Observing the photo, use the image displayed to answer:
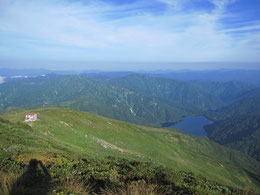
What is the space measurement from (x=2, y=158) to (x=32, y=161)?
2248mm

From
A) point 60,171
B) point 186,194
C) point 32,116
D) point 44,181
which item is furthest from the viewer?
point 32,116

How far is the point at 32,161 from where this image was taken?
12.6 m

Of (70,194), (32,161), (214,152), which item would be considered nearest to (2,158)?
(32,161)

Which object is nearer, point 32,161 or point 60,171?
point 60,171

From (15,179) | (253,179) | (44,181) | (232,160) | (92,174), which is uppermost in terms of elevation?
(15,179)

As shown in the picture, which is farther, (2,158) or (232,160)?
(232,160)

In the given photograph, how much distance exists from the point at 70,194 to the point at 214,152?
213 m

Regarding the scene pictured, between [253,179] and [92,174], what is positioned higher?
[92,174]

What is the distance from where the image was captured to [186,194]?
766 centimetres

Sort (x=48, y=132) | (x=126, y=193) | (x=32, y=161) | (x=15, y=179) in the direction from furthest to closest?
(x=48, y=132), (x=32, y=161), (x=15, y=179), (x=126, y=193)

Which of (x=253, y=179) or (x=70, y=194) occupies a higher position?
(x=70, y=194)

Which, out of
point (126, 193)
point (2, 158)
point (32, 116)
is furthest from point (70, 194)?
point (32, 116)

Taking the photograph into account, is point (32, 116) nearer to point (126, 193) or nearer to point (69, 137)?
point (69, 137)

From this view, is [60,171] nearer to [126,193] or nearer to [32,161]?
[32,161]
